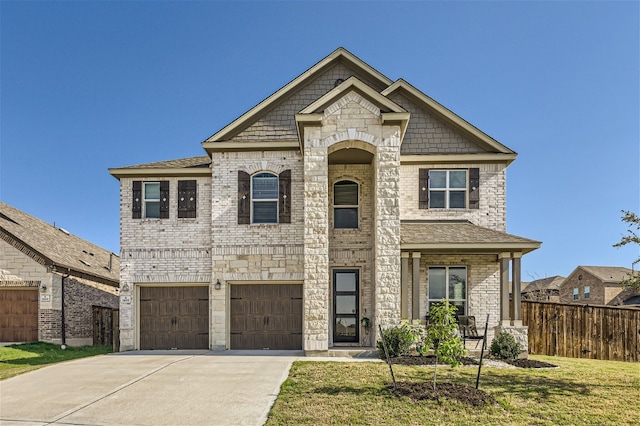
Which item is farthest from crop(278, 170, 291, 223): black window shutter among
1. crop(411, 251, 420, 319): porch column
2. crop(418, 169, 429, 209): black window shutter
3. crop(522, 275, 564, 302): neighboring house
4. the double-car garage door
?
crop(522, 275, 564, 302): neighboring house

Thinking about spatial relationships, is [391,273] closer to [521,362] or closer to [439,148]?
[521,362]

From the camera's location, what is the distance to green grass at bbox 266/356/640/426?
6.87 m

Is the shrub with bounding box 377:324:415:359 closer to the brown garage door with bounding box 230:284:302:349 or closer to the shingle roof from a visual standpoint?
the brown garage door with bounding box 230:284:302:349

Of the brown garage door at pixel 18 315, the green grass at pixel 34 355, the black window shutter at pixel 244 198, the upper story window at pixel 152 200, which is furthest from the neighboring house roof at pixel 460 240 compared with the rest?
the brown garage door at pixel 18 315

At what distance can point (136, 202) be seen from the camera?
1480 centimetres

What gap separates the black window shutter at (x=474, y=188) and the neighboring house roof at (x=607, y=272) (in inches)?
1100

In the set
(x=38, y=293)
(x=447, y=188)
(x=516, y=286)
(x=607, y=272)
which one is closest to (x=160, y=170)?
(x=38, y=293)

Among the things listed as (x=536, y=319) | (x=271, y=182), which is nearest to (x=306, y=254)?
(x=271, y=182)

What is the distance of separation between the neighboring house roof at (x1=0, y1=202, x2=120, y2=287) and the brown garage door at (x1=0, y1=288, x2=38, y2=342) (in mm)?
1343

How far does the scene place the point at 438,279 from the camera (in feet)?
46.3

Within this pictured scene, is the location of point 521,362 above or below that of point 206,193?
below

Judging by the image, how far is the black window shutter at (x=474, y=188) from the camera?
14633 millimetres

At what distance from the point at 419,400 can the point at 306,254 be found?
551 centimetres

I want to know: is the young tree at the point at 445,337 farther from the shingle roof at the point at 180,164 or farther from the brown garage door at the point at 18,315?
the brown garage door at the point at 18,315
